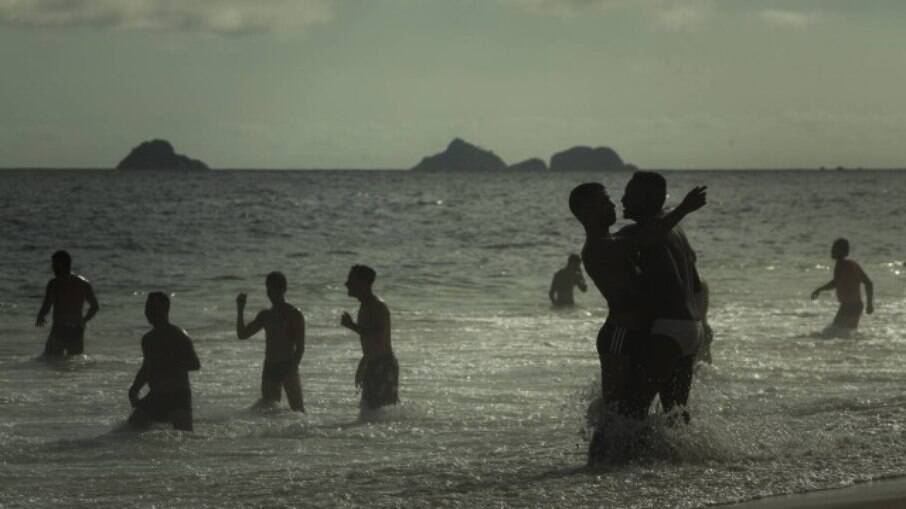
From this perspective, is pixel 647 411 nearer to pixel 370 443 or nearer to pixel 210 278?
pixel 370 443

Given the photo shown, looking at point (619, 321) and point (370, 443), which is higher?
point (619, 321)

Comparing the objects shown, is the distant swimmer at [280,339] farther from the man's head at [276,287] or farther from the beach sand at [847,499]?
the beach sand at [847,499]

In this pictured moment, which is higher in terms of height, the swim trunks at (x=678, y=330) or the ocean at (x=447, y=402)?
the swim trunks at (x=678, y=330)

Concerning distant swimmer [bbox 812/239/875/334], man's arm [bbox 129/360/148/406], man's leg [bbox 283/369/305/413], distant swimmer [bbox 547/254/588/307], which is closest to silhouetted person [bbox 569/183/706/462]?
man's arm [bbox 129/360/148/406]

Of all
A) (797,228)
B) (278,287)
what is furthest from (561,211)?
(278,287)

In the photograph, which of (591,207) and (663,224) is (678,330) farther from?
(591,207)

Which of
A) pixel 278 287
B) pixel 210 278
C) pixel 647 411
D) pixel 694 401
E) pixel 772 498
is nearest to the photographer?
pixel 772 498

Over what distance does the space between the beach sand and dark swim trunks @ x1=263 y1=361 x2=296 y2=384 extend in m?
5.48

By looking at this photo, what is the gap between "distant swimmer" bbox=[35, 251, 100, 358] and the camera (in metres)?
15.6

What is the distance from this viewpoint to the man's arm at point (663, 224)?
7311 mm

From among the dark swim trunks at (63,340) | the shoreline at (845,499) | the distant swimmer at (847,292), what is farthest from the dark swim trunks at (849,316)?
the shoreline at (845,499)

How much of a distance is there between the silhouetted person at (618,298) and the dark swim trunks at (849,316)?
431 inches

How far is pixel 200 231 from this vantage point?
5475cm

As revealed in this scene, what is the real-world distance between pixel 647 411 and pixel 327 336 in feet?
38.3
